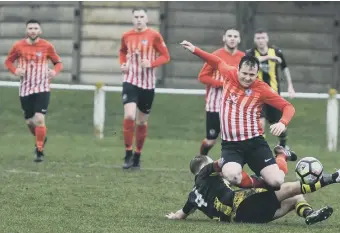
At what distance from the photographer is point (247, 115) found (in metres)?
10.2

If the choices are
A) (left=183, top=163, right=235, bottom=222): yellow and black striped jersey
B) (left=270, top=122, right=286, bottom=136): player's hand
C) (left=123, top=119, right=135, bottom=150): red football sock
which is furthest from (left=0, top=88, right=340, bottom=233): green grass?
(left=270, top=122, right=286, bottom=136): player's hand

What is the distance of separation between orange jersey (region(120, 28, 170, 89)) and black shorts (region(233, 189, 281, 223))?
514 centimetres

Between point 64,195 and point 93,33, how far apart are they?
14618mm

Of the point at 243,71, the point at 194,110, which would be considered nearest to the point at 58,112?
the point at 194,110

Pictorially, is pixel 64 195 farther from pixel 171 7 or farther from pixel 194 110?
pixel 171 7

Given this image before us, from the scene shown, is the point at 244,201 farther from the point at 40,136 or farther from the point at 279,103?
the point at 40,136

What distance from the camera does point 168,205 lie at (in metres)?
10.7

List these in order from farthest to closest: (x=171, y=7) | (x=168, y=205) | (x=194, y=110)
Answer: (x=171, y=7), (x=194, y=110), (x=168, y=205)

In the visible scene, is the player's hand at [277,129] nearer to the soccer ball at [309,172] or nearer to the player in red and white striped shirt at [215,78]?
the soccer ball at [309,172]

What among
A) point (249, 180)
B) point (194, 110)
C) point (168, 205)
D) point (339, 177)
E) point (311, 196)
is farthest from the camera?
point (194, 110)

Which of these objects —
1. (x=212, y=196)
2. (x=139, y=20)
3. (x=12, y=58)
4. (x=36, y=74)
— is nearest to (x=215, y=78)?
(x=139, y=20)

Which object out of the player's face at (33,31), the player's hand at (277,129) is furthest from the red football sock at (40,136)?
the player's hand at (277,129)

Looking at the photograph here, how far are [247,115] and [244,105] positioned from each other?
0.35ft

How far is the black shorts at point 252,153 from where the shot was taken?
32.9ft
